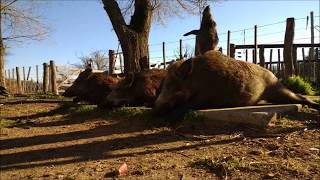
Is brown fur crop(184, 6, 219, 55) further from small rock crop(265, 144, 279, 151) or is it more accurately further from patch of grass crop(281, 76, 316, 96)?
small rock crop(265, 144, 279, 151)

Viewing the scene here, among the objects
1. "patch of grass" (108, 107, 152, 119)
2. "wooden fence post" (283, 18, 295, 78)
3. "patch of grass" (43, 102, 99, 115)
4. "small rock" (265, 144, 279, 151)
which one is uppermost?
"wooden fence post" (283, 18, 295, 78)

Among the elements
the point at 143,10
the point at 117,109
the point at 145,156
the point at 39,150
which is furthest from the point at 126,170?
the point at 143,10

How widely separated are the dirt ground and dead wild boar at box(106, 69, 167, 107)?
67.4 inches

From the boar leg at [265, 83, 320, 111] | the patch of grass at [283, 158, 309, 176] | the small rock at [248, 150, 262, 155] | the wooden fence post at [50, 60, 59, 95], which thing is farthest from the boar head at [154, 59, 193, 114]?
the wooden fence post at [50, 60, 59, 95]

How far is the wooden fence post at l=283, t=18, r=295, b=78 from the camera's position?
469 inches

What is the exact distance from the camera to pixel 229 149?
5496 millimetres

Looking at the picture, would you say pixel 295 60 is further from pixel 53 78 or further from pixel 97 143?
pixel 53 78

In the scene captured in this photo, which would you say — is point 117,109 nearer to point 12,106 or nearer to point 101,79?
point 101,79

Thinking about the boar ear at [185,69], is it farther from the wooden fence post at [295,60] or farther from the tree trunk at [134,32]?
the wooden fence post at [295,60]

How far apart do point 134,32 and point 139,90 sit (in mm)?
3460

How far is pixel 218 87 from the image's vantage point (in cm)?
740

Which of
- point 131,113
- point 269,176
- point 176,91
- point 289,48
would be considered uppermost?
point 289,48

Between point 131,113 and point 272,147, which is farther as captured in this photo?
point 131,113

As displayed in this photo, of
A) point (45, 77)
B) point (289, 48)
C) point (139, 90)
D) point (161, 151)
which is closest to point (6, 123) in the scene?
point (139, 90)
